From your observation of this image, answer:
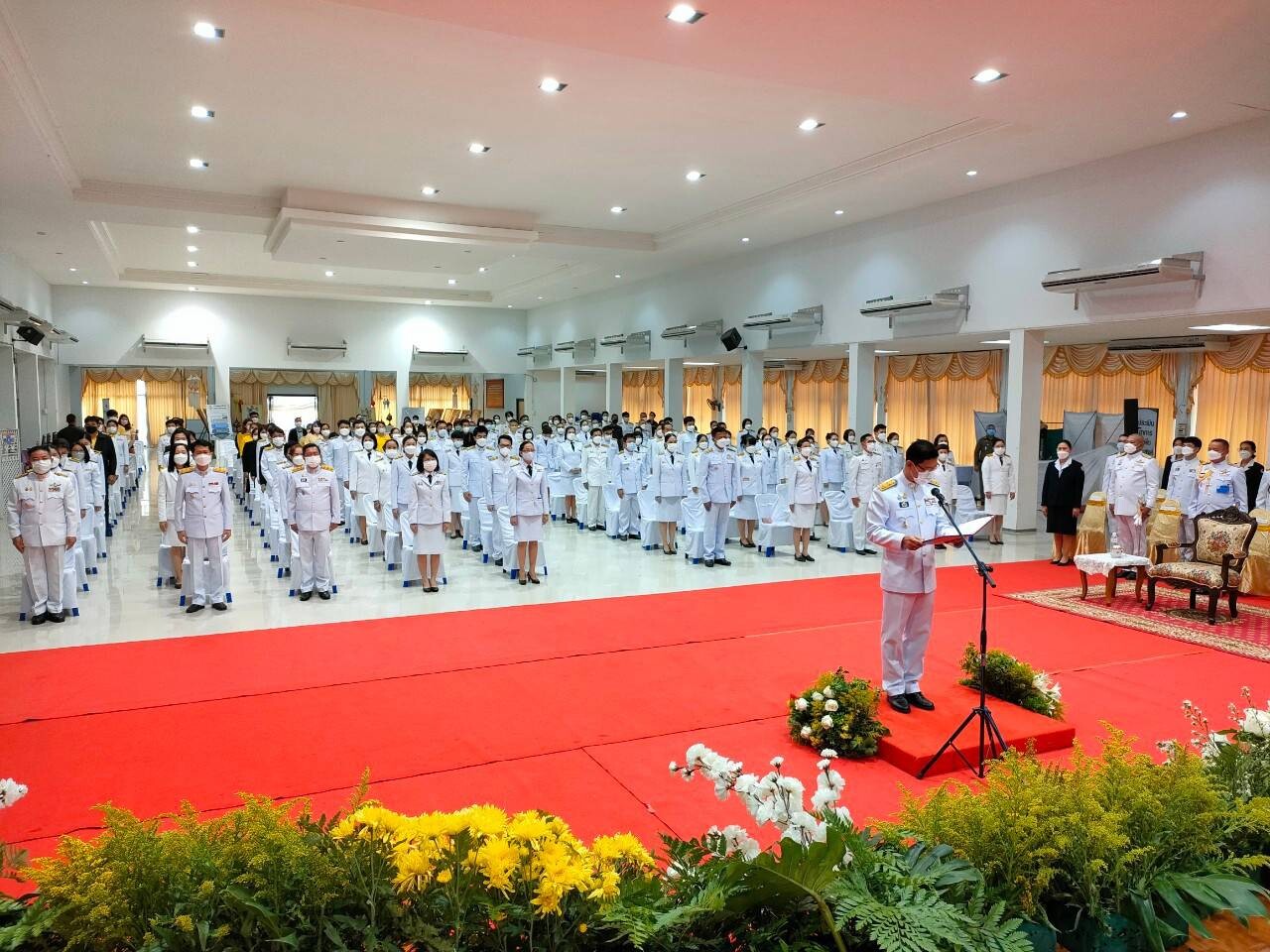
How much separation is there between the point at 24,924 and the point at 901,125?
1070 centimetres

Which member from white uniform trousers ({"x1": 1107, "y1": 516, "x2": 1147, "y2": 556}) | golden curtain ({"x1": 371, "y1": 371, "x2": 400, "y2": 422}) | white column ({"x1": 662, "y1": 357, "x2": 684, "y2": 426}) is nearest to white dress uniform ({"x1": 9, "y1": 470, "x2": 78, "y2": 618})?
white uniform trousers ({"x1": 1107, "y1": 516, "x2": 1147, "y2": 556})

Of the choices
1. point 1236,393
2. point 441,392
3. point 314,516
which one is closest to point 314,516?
point 314,516

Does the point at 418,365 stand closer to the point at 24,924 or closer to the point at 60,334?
the point at 60,334

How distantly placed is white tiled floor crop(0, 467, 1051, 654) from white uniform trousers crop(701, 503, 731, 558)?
0.33m

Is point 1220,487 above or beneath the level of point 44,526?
above

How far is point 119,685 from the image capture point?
585cm

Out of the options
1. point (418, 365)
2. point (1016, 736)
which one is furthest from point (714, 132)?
point (418, 365)

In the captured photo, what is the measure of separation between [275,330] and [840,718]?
75.4 feet

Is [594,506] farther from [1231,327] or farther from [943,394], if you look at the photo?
[1231,327]

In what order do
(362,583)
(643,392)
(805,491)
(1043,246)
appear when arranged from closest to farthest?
(362,583) < (805,491) < (1043,246) < (643,392)

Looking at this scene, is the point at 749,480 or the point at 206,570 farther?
the point at 749,480

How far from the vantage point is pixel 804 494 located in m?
11.3

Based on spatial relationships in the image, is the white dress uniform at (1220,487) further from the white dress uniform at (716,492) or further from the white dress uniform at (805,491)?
the white dress uniform at (716,492)

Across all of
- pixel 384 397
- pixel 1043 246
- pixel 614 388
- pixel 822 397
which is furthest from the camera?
pixel 384 397
